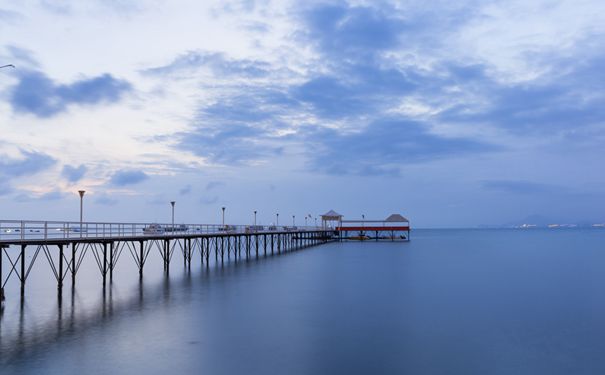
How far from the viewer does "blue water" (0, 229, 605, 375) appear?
52.1 feet

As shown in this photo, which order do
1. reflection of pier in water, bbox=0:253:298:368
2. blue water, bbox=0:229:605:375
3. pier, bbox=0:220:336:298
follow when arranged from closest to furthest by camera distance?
1. blue water, bbox=0:229:605:375
2. reflection of pier in water, bbox=0:253:298:368
3. pier, bbox=0:220:336:298

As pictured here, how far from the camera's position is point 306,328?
69.2ft

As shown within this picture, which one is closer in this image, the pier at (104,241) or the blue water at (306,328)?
the blue water at (306,328)

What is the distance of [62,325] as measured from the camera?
20312mm

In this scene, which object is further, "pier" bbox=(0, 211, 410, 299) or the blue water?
"pier" bbox=(0, 211, 410, 299)

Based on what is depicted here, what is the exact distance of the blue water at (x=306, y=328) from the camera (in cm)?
1588

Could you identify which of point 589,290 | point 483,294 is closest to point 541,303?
point 483,294

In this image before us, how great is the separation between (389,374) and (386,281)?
76.7 ft

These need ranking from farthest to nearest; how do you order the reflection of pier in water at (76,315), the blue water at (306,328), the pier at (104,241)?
1. the pier at (104,241)
2. the reflection of pier in water at (76,315)
3. the blue water at (306,328)

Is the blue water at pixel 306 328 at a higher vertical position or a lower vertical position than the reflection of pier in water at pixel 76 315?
lower

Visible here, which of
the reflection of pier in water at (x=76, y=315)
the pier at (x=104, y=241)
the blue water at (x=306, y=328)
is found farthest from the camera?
the pier at (x=104, y=241)

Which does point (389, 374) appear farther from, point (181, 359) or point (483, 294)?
point (483, 294)

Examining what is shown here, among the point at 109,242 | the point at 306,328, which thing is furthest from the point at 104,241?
the point at 306,328

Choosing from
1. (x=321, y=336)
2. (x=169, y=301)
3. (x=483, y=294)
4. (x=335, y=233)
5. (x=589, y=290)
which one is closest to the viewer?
(x=321, y=336)
